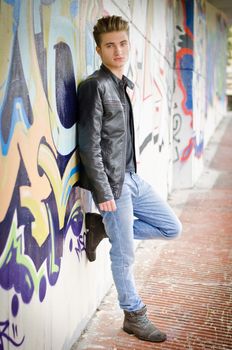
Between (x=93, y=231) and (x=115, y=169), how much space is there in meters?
0.60

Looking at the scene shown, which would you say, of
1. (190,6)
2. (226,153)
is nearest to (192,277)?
(190,6)

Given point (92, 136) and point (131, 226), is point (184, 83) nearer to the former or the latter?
point (131, 226)

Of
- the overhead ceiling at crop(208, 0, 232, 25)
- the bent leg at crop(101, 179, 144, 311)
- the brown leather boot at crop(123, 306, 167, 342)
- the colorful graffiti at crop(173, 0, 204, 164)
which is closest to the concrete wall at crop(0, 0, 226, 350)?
the bent leg at crop(101, 179, 144, 311)

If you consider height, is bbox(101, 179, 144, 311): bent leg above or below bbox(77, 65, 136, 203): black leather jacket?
below

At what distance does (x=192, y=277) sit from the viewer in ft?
14.3

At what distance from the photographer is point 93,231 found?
3.26 meters

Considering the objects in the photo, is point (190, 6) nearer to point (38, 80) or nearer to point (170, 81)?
point (170, 81)

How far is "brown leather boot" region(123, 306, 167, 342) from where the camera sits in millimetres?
3172

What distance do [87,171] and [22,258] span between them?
2.66ft

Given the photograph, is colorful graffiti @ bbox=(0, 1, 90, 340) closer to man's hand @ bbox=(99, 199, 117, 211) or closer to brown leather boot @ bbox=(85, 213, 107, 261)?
man's hand @ bbox=(99, 199, 117, 211)

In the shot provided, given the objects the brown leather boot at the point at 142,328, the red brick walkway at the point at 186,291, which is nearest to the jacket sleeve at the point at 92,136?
the brown leather boot at the point at 142,328

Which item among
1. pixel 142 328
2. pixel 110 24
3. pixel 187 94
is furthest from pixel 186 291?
pixel 187 94

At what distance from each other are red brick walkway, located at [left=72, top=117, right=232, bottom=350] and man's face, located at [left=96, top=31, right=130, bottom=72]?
1912 mm

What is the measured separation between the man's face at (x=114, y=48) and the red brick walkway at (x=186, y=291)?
1.91 metres
